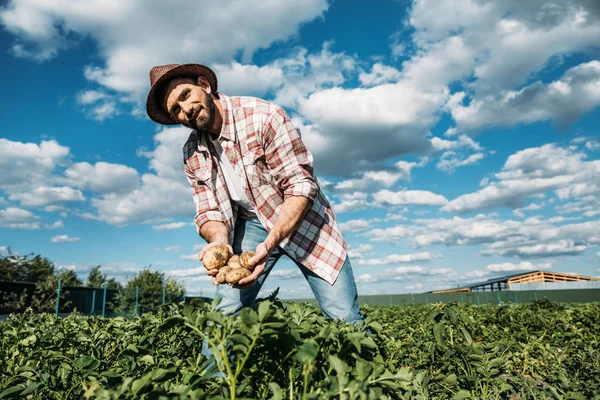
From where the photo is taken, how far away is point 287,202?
2.62 metres

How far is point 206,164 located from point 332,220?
90cm

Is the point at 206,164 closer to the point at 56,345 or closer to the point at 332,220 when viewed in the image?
the point at 332,220

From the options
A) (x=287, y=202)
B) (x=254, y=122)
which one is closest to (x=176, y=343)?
(x=287, y=202)

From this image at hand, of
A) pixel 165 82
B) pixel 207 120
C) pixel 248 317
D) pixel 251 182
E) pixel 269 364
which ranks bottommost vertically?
pixel 269 364

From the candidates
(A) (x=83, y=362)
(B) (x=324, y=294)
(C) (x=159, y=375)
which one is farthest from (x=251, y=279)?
(C) (x=159, y=375)

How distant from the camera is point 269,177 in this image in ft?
9.55

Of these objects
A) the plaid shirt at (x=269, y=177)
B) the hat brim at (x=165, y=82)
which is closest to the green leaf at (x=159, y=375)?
the plaid shirt at (x=269, y=177)

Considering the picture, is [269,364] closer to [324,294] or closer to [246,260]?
[246,260]

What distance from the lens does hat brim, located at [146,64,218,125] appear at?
2.84 meters

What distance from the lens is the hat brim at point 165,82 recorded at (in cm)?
284

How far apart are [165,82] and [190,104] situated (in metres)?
0.26

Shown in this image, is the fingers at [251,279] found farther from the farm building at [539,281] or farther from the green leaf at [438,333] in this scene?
the farm building at [539,281]

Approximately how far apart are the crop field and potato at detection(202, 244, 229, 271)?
16.0 inches

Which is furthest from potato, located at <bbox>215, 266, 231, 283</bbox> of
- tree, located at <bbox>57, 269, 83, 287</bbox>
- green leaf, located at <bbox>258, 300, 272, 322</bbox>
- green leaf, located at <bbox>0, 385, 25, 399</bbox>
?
tree, located at <bbox>57, 269, 83, 287</bbox>
